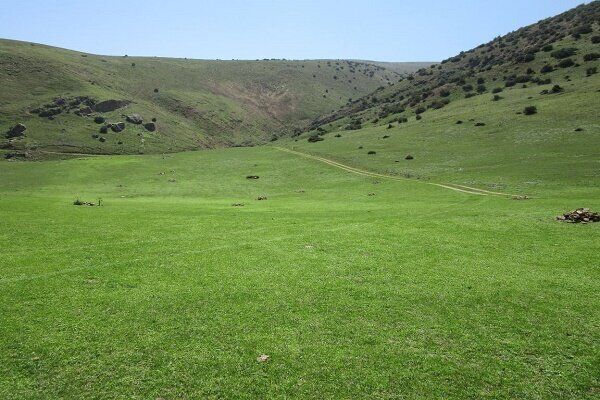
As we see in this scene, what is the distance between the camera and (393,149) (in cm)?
8838

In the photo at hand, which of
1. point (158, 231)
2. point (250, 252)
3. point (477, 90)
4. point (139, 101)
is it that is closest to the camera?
point (250, 252)

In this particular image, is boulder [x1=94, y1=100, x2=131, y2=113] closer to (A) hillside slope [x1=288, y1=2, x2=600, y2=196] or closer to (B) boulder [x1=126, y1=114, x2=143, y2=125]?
(B) boulder [x1=126, y1=114, x2=143, y2=125]

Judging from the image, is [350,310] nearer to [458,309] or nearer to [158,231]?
[458,309]

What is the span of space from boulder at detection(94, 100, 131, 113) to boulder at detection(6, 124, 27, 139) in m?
26.7

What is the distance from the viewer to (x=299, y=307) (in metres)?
15.7

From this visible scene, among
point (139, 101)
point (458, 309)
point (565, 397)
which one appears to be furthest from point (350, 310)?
point (139, 101)

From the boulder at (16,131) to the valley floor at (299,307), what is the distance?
335 ft

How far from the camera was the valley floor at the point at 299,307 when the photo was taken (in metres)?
11.4

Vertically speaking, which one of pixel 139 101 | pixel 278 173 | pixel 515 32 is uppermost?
pixel 515 32

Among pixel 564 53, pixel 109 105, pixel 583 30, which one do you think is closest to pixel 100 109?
pixel 109 105

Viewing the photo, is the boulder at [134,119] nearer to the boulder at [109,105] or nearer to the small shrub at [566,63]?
the boulder at [109,105]

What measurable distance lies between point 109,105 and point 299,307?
149 m

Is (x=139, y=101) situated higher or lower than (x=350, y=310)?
higher

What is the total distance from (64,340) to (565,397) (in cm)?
1473
